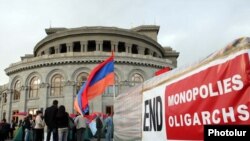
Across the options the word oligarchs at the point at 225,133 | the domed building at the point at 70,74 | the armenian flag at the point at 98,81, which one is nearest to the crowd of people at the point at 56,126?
the armenian flag at the point at 98,81

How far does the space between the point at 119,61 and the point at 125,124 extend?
36335mm

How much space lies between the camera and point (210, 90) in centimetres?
493

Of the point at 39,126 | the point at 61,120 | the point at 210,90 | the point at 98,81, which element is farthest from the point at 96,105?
the point at 210,90

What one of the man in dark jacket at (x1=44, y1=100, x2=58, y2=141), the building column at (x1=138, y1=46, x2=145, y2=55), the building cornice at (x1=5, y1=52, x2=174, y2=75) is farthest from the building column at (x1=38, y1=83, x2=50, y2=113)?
the man in dark jacket at (x1=44, y1=100, x2=58, y2=141)

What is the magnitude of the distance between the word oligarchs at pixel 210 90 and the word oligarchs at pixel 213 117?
0.72 feet

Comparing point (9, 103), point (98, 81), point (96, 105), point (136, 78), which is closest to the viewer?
point (98, 81)

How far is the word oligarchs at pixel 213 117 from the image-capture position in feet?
14.1

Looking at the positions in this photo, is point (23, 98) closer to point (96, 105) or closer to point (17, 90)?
point (17, 90)

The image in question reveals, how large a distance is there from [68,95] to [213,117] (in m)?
41.5

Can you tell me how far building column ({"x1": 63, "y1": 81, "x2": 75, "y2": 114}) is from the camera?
45.1m

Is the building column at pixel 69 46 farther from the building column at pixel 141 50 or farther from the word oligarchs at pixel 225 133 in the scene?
the word oligarchs at pixel 225 133

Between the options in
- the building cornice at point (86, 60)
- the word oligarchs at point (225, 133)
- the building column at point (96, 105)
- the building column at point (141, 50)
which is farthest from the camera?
the building column at point (141, 50)

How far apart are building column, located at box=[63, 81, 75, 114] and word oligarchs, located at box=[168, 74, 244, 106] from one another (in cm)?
3972

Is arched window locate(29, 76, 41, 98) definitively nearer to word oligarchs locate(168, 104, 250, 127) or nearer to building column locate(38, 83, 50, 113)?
building column locate(38, 83, 50, 113)
